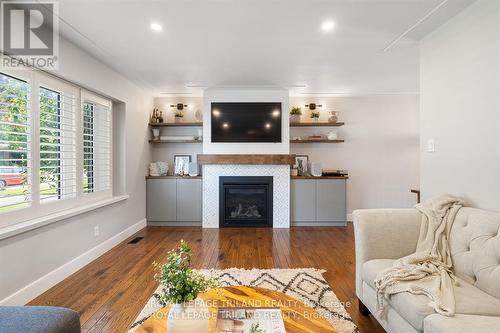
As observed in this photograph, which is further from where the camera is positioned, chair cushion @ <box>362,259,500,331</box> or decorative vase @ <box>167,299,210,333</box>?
chair cushion @ <box>362,259,500,331</box>

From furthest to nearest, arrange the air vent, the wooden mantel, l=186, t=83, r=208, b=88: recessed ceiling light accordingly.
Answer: the wooden mantel, l=186, t=83, r=208, b=88: recessed ceiling light, the air vent

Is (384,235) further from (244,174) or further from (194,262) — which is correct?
(244,174)

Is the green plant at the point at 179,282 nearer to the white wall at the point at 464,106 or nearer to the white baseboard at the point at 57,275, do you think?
the white baseboard at the point at 57,275

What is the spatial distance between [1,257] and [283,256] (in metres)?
2.61

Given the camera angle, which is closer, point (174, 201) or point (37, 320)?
point (37, 320)

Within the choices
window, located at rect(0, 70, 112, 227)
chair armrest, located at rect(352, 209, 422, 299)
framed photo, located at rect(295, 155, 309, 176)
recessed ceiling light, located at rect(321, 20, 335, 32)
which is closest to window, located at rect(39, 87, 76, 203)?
window, located at rect(0, 70, 112, 227)

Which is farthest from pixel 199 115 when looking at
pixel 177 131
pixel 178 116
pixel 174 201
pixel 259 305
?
pixel 259 305

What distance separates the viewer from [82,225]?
2.84m

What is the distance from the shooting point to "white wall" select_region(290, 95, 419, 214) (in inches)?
193

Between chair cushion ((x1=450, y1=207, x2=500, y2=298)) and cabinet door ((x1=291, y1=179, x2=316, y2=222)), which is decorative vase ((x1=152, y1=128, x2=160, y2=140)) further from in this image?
chair cushion ((x1=450, y1=207, x2=500, y2=298))

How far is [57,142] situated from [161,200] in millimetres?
2145

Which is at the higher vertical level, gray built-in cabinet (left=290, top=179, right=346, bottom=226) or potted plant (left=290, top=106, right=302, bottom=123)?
potted plant (left=290, top=106, right=302, bottom=123)

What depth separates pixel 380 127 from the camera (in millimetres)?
4914

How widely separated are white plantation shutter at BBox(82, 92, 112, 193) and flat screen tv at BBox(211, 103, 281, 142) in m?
1.66
